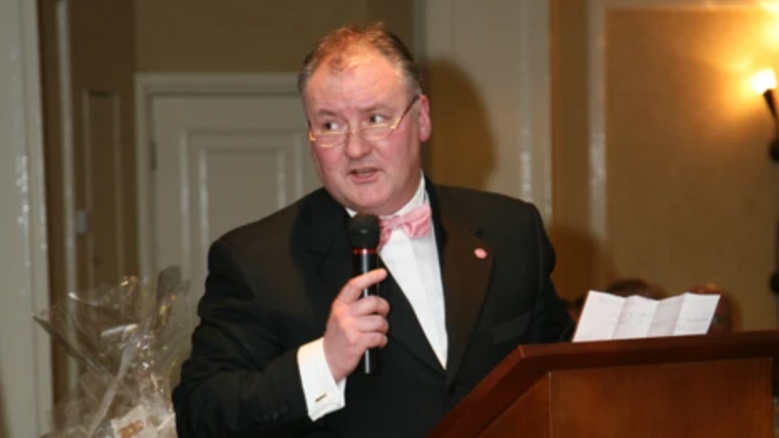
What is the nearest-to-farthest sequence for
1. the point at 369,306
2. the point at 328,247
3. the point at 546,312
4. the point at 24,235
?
the point at 369,306 → the point at 328,247 → the point at 546,312 → the point at 24,235

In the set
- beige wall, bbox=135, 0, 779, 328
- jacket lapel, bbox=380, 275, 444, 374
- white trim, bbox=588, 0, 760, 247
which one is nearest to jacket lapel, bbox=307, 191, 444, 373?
jacket lapel, bbox=380, 275, 444, 374

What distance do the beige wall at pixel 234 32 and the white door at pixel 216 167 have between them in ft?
0.61

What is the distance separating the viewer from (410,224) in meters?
2.22

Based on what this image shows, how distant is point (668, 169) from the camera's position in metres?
6.28

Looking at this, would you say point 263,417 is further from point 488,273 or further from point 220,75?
point 220,75

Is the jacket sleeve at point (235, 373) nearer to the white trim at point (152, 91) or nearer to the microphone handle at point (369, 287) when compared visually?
the microphone handle at point (369, 287)

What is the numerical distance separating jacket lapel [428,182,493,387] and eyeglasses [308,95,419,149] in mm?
235

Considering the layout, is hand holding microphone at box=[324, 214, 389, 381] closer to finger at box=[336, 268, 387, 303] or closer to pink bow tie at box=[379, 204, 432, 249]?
finger at box=[336, 268, 387, 303]

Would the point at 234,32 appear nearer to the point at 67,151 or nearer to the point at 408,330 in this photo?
the point at 67,151

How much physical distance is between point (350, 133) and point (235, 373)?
0.41 metres

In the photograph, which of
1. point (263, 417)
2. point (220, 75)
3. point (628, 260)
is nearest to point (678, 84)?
point (628, 260)

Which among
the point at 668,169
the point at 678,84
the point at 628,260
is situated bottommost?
the point at 628,260

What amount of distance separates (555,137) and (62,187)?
2.21m

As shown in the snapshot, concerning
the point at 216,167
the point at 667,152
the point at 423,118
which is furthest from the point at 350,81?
the point at 216,167
